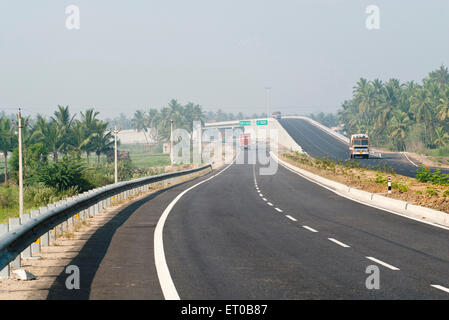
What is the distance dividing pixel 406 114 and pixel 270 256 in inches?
4438

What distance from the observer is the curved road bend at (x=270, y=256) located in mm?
7902

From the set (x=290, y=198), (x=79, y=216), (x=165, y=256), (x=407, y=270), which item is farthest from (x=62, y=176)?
(x=407, y=270)

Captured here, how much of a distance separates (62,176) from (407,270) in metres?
39.1

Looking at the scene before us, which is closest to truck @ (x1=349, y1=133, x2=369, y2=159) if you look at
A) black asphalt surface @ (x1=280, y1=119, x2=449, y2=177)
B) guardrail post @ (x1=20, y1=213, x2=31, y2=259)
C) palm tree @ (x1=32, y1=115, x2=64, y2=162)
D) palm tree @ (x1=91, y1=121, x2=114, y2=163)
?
black asphalt surface @ (x1=280, y1=119, x2=449, y2=177)

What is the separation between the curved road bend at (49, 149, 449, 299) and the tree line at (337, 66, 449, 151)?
90.1 metres

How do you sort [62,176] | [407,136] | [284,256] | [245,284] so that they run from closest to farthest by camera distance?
1. [245,284]
2. [284,256]
3. [62,176]
4. [407,136]

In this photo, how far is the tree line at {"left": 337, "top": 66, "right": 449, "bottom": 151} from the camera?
361 ft

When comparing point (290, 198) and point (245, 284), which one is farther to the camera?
point (290, 198)

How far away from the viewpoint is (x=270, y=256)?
427 inches

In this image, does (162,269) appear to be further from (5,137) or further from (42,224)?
(5,137)

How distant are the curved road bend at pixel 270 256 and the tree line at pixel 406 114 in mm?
90073

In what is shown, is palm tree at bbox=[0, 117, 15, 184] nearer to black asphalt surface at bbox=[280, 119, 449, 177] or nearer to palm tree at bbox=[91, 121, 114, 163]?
palm tree at bbox=[91, 121, 114, 163]
